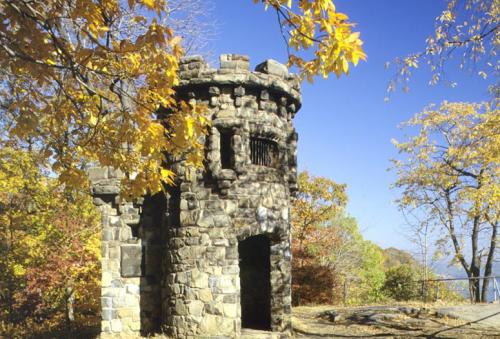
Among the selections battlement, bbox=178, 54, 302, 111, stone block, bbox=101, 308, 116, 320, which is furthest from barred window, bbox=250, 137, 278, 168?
stone block, bbox=101, 308, 116, 320

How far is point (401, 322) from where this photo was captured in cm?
1234

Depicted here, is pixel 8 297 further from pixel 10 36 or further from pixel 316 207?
pixel 10 36

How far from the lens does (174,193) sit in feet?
33.2

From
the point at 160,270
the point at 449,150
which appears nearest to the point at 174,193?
the point at 160,270

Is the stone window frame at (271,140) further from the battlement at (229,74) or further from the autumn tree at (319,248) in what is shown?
the autumn tree at (319,248)

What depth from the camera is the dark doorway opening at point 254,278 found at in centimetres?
1227

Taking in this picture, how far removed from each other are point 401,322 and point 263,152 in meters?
6.26

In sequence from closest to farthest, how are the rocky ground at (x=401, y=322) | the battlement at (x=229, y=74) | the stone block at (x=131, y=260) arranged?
the battlement at (x=229, y=74), the stone block at (x=131, y=260), the rocky ground at (x=401, y=322)

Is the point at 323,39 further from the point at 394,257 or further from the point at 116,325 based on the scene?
the point at 394,257

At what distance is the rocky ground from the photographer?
10.9 m

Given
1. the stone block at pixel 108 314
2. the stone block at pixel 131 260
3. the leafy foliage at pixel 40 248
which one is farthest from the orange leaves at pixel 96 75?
the leafy foliage at pixel 40 248

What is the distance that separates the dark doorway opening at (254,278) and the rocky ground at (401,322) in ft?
3.64

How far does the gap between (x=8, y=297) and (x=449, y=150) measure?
61.2 feet

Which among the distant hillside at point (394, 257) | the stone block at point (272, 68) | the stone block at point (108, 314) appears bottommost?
the distant hillside at point (394, 257)
